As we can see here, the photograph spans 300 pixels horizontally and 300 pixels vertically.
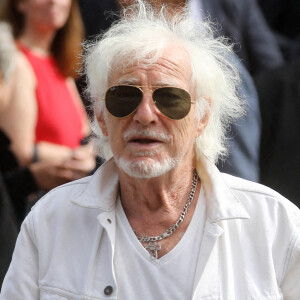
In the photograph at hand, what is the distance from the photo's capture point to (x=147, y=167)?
3045mm

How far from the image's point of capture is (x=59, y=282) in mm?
3039

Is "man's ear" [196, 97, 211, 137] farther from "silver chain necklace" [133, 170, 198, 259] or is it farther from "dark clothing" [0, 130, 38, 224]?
"dark clothing" [0, 130, 38, 224]

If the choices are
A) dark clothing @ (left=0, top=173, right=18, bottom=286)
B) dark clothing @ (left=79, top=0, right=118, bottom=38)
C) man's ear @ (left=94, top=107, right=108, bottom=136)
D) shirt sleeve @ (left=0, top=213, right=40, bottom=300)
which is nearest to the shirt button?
shirt sleeve @ (left=0, top=213, right=40, bottom=300)

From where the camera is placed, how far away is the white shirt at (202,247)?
2.96 m

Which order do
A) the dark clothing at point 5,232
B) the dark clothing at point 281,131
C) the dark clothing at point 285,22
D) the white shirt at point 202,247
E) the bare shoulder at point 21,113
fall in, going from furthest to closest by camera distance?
the dark clothing at point 285,22 → the bare shoulder at point 21,113 → the dark clothing at point 281,131 → the dark clothing at point 5,232 → the white shirt at point 202,247

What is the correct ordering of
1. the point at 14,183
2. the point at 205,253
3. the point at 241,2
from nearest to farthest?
the point at 205,253, the point at 14,183, the point at 241,2

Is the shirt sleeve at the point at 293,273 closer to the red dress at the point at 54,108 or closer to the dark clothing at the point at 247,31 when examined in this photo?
the dark clothing at the point at 247,31

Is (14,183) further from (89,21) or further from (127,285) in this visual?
(127,285)

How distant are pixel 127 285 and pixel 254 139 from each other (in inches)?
55.6

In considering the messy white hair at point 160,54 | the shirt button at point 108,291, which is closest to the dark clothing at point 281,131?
the messy white hair at point 160,54

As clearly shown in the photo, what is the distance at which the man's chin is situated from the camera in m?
3.05

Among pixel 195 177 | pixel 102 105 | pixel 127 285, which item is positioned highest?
→ pixel 102 105

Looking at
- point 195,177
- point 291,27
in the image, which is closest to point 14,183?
point 195,177

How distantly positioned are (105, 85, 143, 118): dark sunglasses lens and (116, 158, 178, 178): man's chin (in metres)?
0.19
